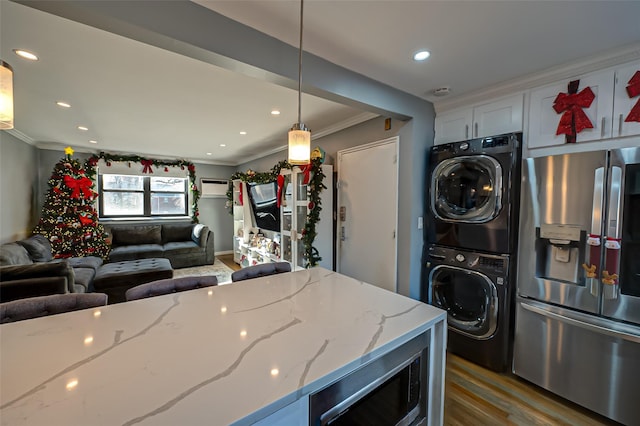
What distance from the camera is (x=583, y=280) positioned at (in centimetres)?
174

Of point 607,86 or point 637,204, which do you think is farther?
point 607,86

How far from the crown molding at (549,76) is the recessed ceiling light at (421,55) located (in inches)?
32.5

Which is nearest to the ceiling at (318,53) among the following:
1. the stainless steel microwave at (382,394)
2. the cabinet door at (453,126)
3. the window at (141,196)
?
the cabinet door at (453,126)

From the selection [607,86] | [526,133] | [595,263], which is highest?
[607,86]

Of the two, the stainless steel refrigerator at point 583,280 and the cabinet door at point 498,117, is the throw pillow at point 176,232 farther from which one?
the stainless steel refrigerator at point 583,280

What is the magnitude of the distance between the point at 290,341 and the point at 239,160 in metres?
6.15

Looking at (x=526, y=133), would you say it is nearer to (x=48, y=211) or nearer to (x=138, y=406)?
(x=138, y=406)

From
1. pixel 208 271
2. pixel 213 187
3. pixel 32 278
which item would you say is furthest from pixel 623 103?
pixel 213 187

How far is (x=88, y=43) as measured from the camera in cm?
174

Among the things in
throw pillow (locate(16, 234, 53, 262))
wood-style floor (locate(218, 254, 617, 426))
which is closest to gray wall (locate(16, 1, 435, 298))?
wood-style floor (locate(218, 254, 617, 426))

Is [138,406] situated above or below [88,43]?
below

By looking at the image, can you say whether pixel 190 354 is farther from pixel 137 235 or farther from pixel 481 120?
pixel 137 235

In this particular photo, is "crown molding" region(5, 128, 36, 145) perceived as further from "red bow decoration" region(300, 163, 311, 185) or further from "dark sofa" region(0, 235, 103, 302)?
"red bow decoration" region(300, 163, 311, 185)

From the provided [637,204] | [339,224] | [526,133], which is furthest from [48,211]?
[637,204]
